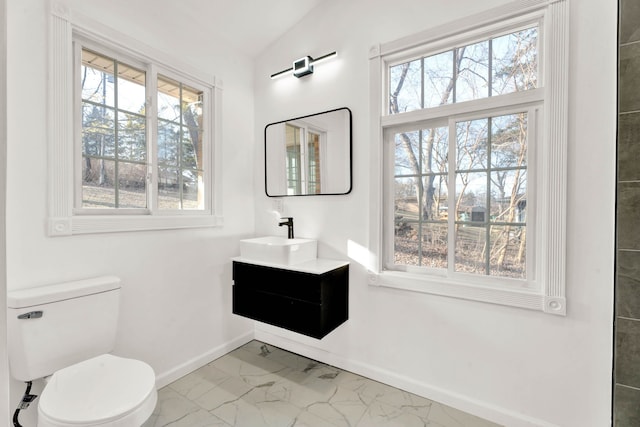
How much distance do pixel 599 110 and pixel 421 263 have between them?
48.1 inches

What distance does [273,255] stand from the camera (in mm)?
2232

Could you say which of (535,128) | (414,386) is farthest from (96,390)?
(535,128)

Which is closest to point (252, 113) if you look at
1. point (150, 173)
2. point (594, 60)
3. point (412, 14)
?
point (150, 173)

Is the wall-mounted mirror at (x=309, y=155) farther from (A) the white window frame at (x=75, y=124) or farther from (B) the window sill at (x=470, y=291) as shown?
(A) the white window frame at (x=75, y=124)

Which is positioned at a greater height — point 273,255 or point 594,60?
point 594,60

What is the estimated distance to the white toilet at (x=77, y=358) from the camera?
120cm

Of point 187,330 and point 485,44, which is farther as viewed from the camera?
point 187,330

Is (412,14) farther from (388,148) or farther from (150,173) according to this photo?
(150,173)

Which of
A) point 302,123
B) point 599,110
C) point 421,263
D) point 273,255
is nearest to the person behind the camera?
point 599,110

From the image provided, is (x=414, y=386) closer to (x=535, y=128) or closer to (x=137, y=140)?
(x=535, y=128)

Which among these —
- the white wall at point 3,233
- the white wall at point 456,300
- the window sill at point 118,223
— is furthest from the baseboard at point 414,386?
the white wall at point 3,233

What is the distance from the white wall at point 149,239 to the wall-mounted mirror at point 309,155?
0.83ft

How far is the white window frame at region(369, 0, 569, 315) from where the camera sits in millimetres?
1556

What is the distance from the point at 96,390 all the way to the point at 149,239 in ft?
3.00
